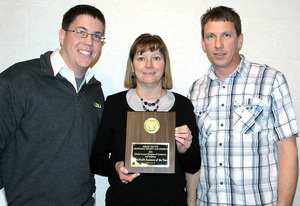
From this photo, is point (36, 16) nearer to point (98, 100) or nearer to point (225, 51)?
point (98, 100)

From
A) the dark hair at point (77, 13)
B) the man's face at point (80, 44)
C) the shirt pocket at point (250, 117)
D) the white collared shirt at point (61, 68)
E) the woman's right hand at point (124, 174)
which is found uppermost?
the dark hair at point (77, 13)

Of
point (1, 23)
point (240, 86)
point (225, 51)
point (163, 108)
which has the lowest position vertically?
point (163, 108)

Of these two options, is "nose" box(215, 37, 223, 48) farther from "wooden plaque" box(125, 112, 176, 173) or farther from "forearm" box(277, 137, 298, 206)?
"forearm" box(277, 137, 298, 206)

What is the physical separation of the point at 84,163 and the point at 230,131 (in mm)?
1135

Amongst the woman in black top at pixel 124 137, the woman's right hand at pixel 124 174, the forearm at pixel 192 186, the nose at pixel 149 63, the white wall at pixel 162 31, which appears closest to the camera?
the woman's right hand at pixel 124 174

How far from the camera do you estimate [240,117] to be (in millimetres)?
2006

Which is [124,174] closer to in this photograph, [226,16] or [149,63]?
[149,63]

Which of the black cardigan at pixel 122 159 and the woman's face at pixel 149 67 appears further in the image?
the woman's face at pixel 149 67

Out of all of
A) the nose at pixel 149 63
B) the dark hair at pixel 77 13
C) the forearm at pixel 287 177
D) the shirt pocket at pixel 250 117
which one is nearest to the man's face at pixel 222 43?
the shirt pocket at pixel 250 117

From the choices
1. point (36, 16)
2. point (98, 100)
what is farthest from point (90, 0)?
point (98, 100)

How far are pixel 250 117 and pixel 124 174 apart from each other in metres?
1.04

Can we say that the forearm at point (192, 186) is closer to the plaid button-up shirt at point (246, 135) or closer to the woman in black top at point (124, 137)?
the plaid button-up shirt at point (246, 135)

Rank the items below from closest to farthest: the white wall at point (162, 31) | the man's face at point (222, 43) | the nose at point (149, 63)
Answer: the nose at point (149, 63), the man's face at point (222, 43), the white wall at point (162, 31)

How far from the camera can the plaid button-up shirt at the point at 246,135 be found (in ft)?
6.40
